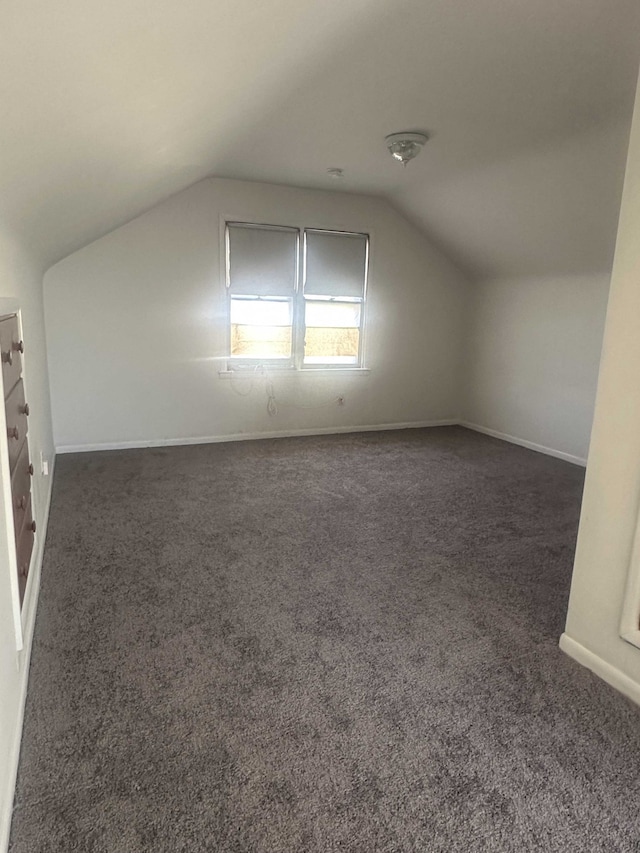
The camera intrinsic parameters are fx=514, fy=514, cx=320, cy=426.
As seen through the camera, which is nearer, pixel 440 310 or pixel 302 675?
pixel 302 675

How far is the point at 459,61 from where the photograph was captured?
2344mm

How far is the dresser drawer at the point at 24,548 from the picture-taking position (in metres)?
1.88

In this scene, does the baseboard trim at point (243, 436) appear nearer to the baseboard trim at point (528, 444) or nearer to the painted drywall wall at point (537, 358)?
the baseboard trim at point (528, 444)

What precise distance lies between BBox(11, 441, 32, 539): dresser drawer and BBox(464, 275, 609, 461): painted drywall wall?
14.1 feet

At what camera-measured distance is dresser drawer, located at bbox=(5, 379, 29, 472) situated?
186 centimetres

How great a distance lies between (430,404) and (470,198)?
7.90ft

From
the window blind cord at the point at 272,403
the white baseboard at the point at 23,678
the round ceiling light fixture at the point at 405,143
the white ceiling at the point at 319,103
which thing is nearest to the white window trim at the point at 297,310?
the window blind cord at the point at 272,403

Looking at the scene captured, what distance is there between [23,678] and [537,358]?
4.85 m

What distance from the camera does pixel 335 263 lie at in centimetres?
520

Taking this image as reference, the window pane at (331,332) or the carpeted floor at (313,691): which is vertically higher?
the window pane at (331,332)

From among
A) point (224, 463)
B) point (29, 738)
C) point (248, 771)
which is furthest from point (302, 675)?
point (224, 463)

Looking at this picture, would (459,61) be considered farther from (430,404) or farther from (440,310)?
(430,404)

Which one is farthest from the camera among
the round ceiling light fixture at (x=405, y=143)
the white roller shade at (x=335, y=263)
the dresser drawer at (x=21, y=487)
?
the white roller shade at (x=335, y=263)

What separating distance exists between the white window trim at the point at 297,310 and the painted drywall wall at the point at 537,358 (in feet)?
4.52
